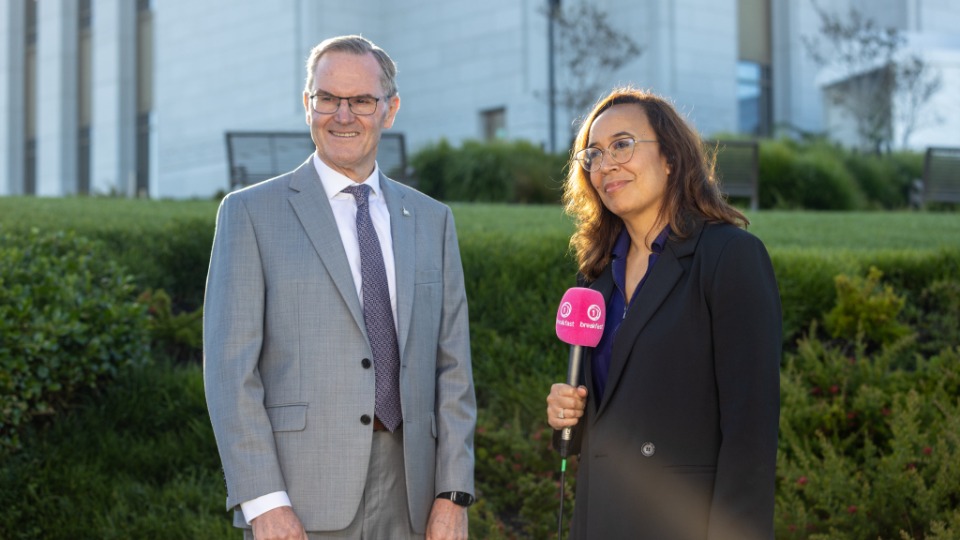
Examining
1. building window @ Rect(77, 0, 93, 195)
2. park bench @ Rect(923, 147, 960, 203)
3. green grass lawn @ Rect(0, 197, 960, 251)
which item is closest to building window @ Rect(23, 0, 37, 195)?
building window @ Rect(77, 0, 93, 195)

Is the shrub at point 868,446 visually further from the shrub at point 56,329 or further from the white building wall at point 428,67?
the white building wall at point 428,67

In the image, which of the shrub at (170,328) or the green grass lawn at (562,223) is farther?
the green grass lawn at (562,223)

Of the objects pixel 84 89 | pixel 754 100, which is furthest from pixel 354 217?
pixel 84 89

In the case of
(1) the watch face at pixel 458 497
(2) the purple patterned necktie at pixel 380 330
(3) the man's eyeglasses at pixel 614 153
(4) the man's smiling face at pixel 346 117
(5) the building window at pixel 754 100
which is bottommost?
(1) the watch face at pixel 458 497

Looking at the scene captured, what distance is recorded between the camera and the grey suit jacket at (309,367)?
320 cm

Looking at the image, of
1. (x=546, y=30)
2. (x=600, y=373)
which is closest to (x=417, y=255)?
(x=600, y=373)

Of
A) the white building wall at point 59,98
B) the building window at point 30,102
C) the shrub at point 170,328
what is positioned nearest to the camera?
the shrub at point 170,328

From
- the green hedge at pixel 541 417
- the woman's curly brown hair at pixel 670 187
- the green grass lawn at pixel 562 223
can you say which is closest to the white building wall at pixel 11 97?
the green grass lawn at pixel 562 223

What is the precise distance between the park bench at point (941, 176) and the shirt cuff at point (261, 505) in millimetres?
14549

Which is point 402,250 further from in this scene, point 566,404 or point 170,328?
point 170,328

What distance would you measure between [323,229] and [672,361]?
112 cm

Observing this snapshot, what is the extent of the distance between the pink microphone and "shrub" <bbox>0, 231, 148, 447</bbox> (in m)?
3.37

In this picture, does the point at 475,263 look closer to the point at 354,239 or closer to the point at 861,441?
the point at 861,441

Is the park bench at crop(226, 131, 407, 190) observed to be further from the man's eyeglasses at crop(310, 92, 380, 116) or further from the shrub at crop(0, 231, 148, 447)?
the man's eyeglasses at crop(310, 92, 380, 116)
